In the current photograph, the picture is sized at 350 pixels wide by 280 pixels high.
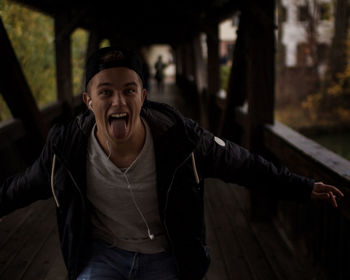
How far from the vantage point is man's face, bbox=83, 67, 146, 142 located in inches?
62.8

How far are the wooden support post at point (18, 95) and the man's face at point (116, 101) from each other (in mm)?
2085

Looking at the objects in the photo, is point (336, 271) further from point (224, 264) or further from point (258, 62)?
point (258, 62)

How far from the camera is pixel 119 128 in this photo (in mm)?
1592

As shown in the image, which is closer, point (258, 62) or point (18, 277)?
point (18, 277)

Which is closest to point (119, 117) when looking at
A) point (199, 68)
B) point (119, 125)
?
point (119, 125)

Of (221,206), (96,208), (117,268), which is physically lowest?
(221,206)

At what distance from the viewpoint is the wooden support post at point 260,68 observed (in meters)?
3.20

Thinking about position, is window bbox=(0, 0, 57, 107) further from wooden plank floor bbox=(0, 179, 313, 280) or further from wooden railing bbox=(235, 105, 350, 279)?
wooden railing bbox=(235, 105, 350, 279)

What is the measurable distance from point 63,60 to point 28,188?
4408 millimetres

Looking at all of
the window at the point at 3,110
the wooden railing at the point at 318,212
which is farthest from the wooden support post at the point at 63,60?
the wooden railing at the point at 318,212

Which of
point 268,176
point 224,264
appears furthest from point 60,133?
point 224,264

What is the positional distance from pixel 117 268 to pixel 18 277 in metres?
1.40

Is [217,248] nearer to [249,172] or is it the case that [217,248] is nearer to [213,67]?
[249,172]

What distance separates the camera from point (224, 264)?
9.54 ft
